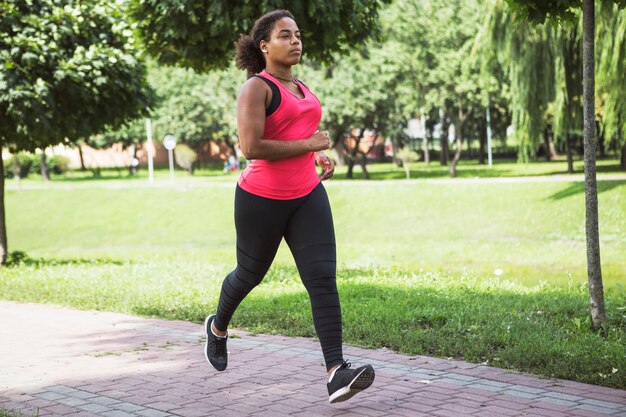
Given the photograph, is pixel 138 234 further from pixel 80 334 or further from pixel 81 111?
pixel 80 334

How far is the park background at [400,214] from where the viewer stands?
7566mm

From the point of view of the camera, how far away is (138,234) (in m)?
28.9

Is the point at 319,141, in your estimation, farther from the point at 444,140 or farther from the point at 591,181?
the point at 444,140

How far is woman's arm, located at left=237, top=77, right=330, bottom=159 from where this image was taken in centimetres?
483

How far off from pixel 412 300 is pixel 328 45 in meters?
4.76

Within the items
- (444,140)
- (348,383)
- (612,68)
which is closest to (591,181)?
(348,383)

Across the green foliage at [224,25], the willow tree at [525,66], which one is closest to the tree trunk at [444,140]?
the willow tree at [525,66]

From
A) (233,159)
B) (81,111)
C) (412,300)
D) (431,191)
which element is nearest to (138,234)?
(431,191)

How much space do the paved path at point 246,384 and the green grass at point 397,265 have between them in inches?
14.3

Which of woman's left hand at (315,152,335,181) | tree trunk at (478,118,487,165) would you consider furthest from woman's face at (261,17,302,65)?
tree trunk at (478,118,487,165)

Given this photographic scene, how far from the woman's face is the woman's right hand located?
449mm

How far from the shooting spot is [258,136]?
4.85m

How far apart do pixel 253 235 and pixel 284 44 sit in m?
1.07

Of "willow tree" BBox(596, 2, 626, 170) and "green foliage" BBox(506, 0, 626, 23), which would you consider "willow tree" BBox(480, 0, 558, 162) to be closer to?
"willow tree" BBox(596, 2, 626, 170)
